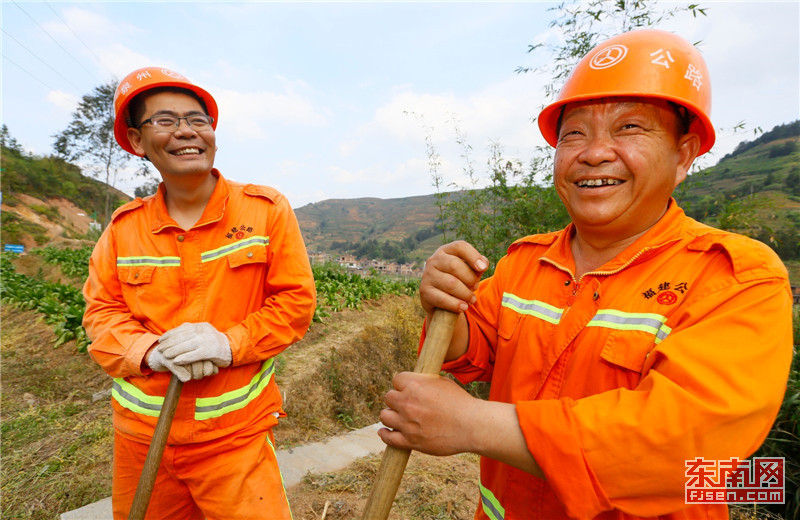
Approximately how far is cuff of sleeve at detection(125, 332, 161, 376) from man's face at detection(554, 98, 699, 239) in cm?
188

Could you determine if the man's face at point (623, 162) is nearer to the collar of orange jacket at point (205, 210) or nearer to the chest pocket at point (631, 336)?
the chest pocket at point (631, 336)

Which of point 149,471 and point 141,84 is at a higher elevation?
point 141,84

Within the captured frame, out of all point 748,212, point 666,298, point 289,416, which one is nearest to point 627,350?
point 666,298

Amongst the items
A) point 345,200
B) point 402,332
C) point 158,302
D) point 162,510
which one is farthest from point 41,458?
point 345,200

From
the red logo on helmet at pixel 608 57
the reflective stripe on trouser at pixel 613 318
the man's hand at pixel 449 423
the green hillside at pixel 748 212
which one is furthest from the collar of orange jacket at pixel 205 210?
Answer: the green hillside at pixel 748 212

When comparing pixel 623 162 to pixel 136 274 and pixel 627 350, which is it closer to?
pixel 627 350

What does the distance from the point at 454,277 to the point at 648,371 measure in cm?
56

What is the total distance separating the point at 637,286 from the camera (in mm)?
1147

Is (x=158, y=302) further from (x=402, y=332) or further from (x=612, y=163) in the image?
(x=402, y=332)

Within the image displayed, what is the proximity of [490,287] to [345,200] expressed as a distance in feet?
310

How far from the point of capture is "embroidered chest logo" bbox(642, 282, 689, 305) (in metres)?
1.06

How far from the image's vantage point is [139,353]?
5.99 ft

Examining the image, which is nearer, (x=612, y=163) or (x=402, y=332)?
(x=612, y=163)

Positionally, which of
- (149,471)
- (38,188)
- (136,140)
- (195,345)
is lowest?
(149,471)
